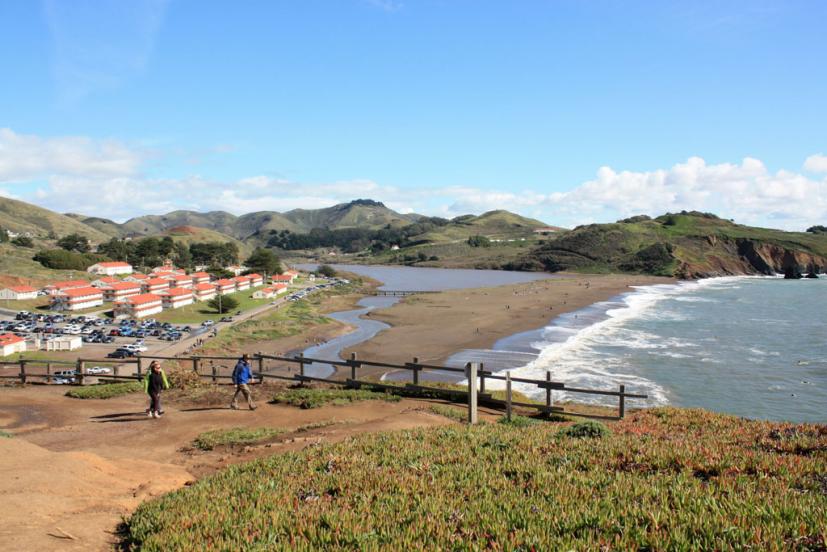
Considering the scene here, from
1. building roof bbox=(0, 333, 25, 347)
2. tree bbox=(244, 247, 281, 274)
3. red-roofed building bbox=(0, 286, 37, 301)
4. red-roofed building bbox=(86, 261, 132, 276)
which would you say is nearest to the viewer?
building roof bbox=(0, 333, 25, 347)

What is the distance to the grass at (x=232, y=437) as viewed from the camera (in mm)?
13344

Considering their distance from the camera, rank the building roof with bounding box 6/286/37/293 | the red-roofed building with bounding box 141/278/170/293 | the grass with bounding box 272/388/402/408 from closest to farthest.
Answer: the grass with bounding box 272/388/402/408 → the building roof with bounding box 6/286/37/293 → the red-roofed building with bounding box 141/278/170/293

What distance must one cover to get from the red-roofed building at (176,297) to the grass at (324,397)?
82.3 m

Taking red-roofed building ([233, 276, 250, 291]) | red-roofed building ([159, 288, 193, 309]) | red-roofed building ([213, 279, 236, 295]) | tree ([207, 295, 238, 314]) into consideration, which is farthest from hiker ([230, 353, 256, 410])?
red-roofed building ([233, 276, 250, 291])

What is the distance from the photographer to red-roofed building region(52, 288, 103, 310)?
86.8 meters

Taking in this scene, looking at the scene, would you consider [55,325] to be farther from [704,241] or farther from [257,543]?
[704,241]

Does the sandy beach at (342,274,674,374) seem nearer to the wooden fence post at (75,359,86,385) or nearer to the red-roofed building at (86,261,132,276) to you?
the wooden fence post at (75,359,86,385)

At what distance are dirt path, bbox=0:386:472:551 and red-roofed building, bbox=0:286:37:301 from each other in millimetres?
83253

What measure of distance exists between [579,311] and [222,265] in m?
117

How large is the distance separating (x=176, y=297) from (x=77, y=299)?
47.5ft

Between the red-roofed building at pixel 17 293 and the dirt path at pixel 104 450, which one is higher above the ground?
the dirt path at pixel 104 450

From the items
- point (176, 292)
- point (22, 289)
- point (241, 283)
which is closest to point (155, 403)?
point (176, 292)

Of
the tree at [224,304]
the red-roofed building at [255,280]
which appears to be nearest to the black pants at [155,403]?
the tree at [224,304]

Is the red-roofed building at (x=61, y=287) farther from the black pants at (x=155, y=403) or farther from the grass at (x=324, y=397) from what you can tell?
the grass at (x=324, y=397)
